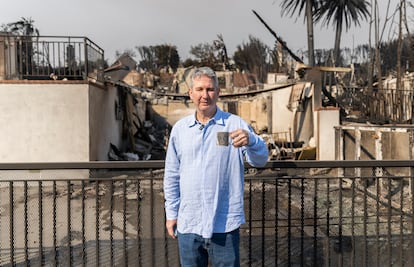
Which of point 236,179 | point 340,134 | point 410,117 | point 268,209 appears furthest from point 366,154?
point 236,179

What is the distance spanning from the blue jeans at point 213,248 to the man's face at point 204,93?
76 cm

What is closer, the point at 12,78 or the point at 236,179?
the point at 236,179

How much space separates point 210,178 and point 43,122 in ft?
32.1

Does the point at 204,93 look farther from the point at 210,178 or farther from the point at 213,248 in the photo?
the point at 213,248

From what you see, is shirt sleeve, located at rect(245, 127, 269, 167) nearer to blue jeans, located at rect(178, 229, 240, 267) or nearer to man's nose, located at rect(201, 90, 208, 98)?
man's nose, located at rect(201, 90, 208, 98)

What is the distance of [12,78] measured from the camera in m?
11.3

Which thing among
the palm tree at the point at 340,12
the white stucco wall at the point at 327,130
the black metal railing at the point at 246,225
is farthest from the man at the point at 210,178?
the palm tree at the point at 340,12

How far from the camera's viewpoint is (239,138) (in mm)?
2029

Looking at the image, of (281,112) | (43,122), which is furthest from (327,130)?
(43,122)

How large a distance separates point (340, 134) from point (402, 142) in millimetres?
2026

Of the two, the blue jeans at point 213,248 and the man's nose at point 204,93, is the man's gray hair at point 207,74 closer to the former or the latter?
the man's nose at point 204,93

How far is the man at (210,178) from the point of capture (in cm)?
215

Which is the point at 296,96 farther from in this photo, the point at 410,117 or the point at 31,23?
the point at 31,23

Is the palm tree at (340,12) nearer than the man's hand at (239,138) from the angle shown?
No
